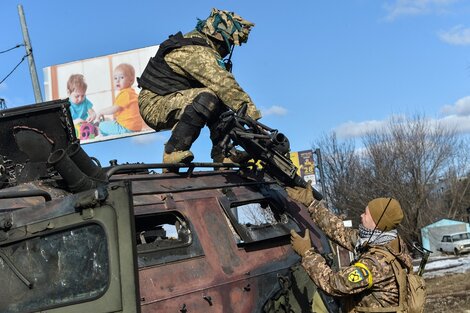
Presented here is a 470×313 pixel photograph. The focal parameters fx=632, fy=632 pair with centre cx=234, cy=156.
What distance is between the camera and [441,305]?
12.3m

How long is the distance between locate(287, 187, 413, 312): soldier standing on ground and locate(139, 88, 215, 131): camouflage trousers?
190 cm

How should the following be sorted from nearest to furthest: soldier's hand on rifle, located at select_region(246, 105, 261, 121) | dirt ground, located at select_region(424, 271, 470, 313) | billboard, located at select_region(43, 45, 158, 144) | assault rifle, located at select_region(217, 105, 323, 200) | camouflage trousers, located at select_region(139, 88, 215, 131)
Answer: assault rifle, located at select_region(217, 105, 323, 200), soldier's hand on rifle, located at select_region(246, 105, 261, 121), camouflage trousers, located at select_region(139, 88, 215, 131), dirt ground, located at select_region(424, 271, 470, 313), billboard, located at select_region(43, 45, 158, 144)

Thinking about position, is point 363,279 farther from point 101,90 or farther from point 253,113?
point 101,90

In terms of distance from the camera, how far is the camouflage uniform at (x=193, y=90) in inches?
206

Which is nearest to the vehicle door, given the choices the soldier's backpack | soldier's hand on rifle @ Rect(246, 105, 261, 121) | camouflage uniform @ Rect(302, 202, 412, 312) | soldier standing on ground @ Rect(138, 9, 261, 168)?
camouflage uniform @ Rect(302, 202, 412, 312)

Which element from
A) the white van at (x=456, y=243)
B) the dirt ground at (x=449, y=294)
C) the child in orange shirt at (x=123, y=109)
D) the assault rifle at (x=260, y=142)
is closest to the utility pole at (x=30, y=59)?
the child in orange shirt at (x=123, y=109)

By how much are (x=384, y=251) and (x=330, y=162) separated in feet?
129

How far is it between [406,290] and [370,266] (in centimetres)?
28

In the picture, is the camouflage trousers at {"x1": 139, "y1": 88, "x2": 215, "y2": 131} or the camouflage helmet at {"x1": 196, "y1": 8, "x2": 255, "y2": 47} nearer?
the camouflage trousers at {"x1": 139, "y1": 88, "x2": 215, "y2": 131}

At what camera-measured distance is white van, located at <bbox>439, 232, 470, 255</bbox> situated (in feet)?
114

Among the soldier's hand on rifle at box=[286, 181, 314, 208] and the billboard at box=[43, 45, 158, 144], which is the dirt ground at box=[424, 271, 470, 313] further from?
the billboard at box=[43, 45, 158, 144]

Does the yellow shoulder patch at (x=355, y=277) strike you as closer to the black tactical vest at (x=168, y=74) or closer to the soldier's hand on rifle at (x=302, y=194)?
the soldier's hand on rifle at (x=302, y=194)

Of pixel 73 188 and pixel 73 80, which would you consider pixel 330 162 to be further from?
pixel 73 188

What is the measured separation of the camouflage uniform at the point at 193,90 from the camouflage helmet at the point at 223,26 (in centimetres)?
8
